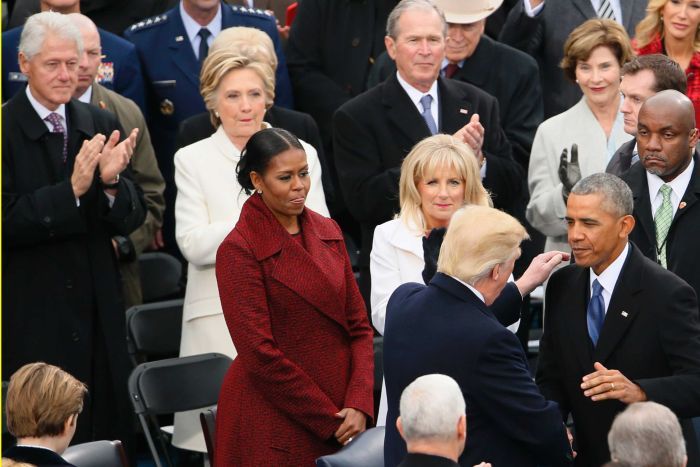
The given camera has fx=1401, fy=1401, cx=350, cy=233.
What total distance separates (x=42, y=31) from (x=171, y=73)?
1.29 metres

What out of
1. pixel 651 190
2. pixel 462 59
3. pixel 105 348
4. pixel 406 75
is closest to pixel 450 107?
pixel 406 75

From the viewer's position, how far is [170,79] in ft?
26.2

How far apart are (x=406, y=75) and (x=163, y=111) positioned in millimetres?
1683

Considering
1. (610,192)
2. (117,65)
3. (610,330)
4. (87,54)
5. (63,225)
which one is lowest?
(610,330)

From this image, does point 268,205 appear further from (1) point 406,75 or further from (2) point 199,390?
(1) point 406,75

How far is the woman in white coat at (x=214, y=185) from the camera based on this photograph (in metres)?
6.66

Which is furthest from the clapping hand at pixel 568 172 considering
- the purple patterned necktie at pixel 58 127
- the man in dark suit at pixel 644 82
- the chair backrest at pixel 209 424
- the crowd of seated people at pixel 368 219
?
the purple patterned necktie at pixel 58 127

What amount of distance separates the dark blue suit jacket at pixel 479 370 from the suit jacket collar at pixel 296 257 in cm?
78

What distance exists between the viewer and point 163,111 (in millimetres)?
7988

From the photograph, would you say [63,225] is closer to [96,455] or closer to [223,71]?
[223,71]

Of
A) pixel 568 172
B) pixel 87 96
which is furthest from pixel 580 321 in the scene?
pixel 87 96

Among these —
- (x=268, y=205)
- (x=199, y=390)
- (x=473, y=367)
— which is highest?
(x=268, y=205)

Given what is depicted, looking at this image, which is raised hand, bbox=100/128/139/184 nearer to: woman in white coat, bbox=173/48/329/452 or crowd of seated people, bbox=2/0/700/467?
crowd of seated people, bbox=2/0/700/467

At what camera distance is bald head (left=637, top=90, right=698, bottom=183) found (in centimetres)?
573
